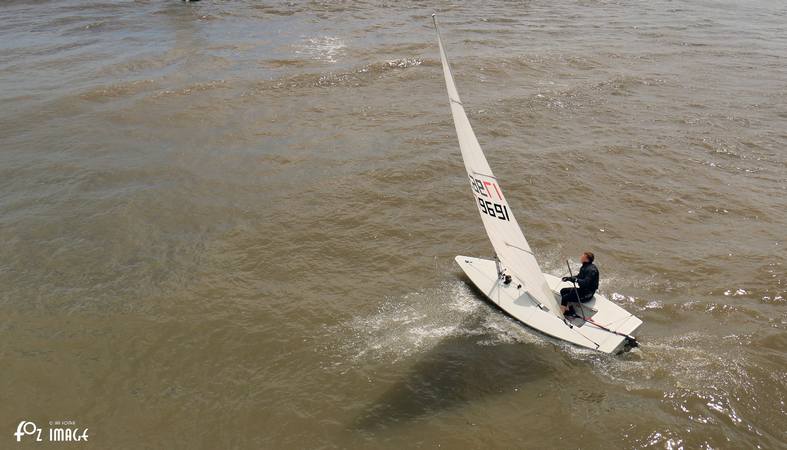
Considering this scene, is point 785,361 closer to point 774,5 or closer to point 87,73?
point 87,73

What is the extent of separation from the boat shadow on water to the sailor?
1.21 metres

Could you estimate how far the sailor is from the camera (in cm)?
1088

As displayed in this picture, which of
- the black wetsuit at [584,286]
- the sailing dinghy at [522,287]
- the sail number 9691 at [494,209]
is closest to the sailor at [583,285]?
the black wetsuit at [584,286]

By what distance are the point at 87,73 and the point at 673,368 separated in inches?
969

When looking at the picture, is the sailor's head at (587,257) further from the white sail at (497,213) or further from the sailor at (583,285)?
the white sail at (497,213)

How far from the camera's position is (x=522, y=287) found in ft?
38.8

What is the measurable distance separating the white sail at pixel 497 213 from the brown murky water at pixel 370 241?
1.07 metres

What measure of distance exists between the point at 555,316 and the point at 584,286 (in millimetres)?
823

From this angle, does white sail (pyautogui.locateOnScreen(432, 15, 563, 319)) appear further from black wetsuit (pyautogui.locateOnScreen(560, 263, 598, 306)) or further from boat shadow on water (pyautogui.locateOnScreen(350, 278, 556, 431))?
boat shadow on water (pyautogui.locateOnScreen(350, 278, 556, 431))

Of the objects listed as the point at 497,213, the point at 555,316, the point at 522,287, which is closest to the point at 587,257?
the point at 555,316

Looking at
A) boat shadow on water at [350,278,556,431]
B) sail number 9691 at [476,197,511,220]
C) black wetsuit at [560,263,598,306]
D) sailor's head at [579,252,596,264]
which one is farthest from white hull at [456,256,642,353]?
sail number 9691 at [476,197,511,220]

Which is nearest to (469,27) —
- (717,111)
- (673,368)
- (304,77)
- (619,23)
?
(619,23)

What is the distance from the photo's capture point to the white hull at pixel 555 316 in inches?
411

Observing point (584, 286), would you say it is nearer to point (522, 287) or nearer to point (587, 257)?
point (587, 257)
